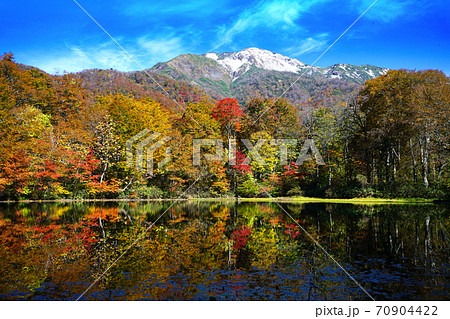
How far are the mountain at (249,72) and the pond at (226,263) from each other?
9466 centimetres

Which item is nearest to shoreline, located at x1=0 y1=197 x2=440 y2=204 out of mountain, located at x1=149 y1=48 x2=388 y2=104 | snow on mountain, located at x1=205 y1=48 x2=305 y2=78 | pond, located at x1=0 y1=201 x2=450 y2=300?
pond, located at x1=0 y1=201 x2=450 y2=300

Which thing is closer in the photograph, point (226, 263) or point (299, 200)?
point (226, 263)

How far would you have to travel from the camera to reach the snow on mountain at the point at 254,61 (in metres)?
178

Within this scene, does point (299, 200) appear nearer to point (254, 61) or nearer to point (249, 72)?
point (249, 72)

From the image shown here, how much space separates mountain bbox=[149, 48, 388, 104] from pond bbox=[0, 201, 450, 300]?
94.7 metres

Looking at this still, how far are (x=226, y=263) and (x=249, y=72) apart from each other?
166 meters

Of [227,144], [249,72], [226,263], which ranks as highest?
[249,72]

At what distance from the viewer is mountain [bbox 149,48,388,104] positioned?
388 feet

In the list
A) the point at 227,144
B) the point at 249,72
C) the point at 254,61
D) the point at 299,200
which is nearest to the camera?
the point at 299,200

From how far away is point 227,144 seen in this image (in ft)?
119

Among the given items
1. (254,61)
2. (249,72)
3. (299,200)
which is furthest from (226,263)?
(254,61)

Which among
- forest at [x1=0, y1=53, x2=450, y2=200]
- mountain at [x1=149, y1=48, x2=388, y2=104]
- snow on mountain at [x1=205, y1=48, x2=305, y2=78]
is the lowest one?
forest at [x1=0, y1=53, x2=450, y2=200]

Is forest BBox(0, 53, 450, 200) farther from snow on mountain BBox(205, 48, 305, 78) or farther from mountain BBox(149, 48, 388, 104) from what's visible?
snow on mountain BBox(205, 48, 305, 78)

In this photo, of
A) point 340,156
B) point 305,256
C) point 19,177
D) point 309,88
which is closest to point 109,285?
point 305,256
